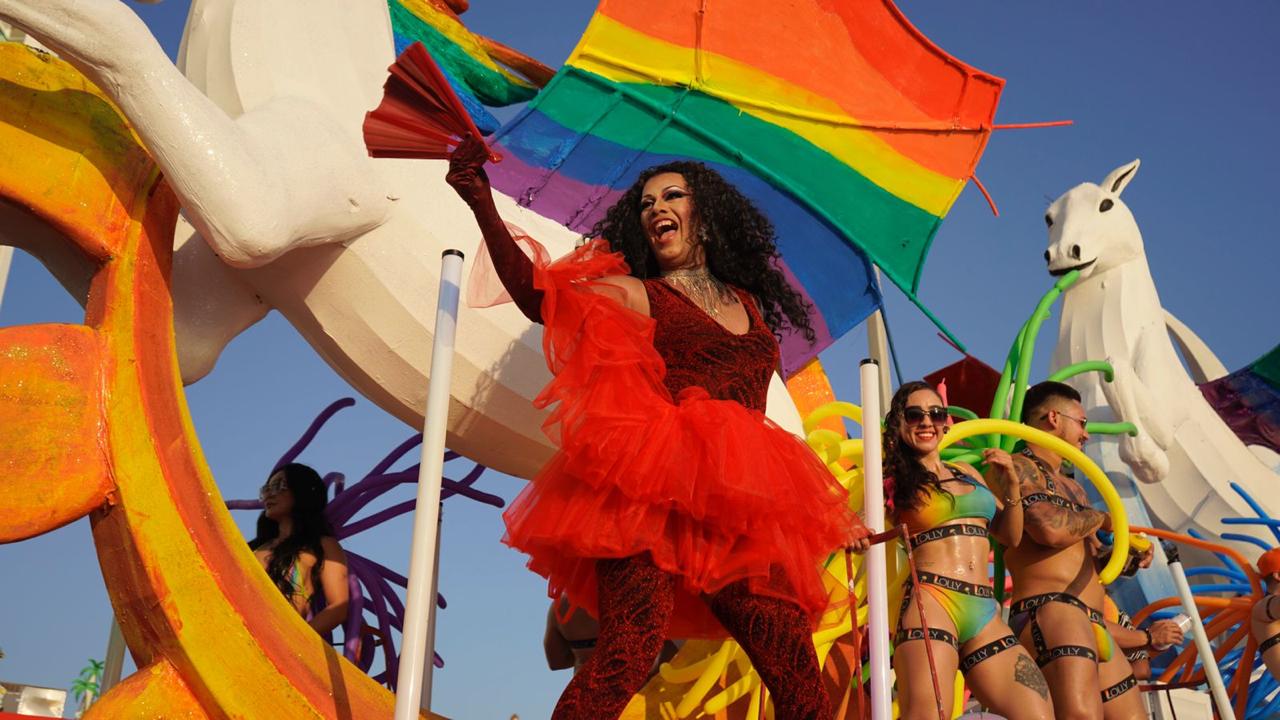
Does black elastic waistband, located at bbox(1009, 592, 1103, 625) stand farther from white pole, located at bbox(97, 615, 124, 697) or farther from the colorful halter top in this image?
white pole, located at bbox(97, 615, 124, 697)

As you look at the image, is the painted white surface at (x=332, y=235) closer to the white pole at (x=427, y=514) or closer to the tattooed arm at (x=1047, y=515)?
the white pole at (x=427, y=514)

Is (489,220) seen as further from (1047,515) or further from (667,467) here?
(1047,515)

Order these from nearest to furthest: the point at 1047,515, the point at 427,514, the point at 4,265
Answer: the point at 427,514
the point at 1047,515
the point at 4,265

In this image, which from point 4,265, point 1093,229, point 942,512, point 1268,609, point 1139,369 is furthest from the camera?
point 1093,229

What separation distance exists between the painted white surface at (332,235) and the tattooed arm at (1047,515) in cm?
137

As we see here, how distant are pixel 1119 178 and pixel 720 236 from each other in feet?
22.1

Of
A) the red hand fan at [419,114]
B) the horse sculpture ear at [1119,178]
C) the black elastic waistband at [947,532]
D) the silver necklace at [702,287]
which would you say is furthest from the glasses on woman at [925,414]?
the horse sculpture ear at [1119,178]

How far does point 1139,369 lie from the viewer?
796 cm

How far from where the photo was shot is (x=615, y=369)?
217 cm

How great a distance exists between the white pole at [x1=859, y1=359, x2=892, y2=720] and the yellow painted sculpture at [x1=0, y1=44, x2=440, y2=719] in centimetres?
94

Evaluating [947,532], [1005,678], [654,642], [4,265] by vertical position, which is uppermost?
[4,265]

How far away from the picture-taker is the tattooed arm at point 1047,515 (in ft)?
10.9

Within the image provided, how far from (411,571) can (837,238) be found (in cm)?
213

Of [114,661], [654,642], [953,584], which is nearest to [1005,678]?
[953,584]
